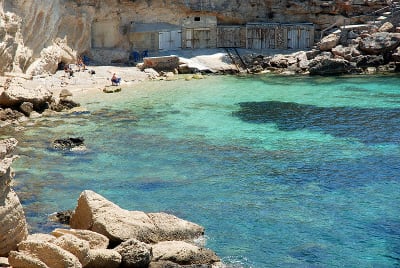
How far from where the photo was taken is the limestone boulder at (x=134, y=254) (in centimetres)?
1617

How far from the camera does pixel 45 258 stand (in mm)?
15062

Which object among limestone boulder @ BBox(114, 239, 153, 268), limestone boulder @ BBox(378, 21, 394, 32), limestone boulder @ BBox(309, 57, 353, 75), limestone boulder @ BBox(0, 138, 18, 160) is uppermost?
limestone boulder @ BBox(378, 21, 394, 32)

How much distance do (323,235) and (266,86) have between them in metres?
28.0

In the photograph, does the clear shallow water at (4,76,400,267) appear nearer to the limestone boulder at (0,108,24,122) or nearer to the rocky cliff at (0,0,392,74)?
the limestone boulder at (0,108,24,122)

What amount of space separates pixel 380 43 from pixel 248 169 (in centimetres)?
2927

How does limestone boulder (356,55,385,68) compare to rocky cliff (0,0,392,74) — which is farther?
limestone boulder (356,55,385,68)

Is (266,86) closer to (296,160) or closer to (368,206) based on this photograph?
(296,160)

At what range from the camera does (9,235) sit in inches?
618

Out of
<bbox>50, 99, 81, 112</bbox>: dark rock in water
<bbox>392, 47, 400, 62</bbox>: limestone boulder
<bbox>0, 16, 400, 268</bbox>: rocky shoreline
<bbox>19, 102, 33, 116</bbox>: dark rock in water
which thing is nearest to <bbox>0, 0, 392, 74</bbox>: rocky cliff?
<bbox>0, 16, 400, 268</bbox>: rocky shoreline

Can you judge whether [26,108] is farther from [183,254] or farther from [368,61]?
[368,61]

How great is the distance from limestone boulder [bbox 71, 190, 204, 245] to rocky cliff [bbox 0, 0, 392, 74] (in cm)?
2459

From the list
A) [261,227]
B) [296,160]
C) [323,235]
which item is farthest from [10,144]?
[296,160]

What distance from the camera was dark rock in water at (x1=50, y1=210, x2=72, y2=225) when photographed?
20441 millimetres

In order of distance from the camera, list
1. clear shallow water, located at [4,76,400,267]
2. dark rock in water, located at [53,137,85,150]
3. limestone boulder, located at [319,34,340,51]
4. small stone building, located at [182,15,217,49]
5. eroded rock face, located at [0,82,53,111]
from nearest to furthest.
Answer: clear shallow water, located at [4,76,400,267] → dark rock in water, located at [53,137,85,150] → eroded rock face, located at [0,82,53,111] → limestone boulder, located at [319,34,340,51] → small stone building, located at [182,15,217,49]
